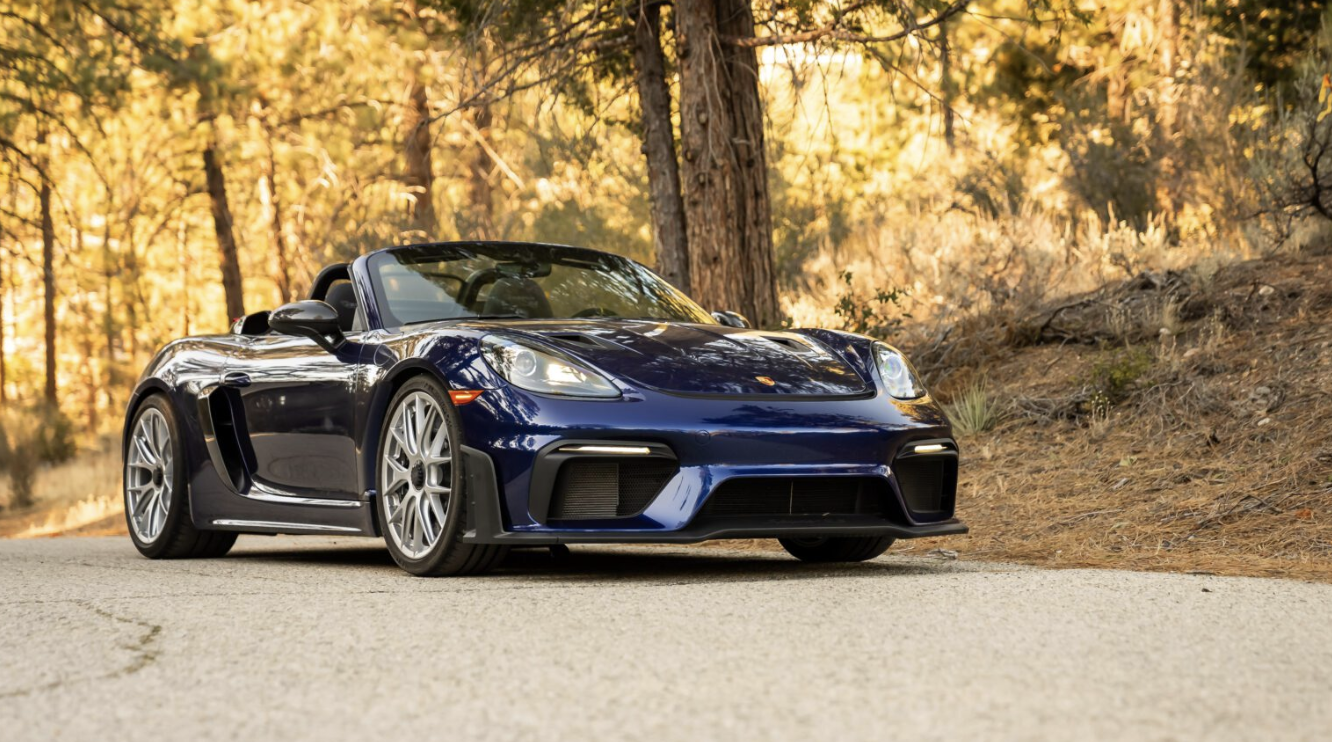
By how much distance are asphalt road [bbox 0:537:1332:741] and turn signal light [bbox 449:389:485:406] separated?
2.11ft

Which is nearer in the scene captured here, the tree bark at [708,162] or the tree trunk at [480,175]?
the tree bark at [708,162]

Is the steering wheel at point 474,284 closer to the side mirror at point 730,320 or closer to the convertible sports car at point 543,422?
the convertible sports car at point 543,422

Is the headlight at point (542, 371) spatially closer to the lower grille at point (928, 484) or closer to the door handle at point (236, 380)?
the lower grille at point (928, 484)

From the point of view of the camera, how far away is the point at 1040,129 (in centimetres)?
2441

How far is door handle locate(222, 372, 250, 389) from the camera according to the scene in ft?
24.0

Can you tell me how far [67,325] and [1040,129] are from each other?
32.2m

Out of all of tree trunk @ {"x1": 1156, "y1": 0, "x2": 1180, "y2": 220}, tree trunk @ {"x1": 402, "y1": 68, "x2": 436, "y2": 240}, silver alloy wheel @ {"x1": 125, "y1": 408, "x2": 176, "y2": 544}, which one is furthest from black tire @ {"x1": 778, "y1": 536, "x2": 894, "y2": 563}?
tree trunk @ {"x1": 402, "y1": 68, "x2": 436, "y2": 240}

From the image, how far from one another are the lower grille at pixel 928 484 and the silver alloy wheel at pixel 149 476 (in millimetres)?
3702

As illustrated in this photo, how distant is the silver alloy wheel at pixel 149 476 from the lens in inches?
310

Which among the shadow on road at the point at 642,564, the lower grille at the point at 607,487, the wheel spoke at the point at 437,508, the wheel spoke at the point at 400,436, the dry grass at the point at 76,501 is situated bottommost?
the dry grass at the point at 76,501

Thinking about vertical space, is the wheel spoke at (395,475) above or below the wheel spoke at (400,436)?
below

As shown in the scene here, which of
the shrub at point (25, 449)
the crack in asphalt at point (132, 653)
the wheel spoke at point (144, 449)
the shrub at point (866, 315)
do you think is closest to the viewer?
the crack in asphalt at point (132, 653)

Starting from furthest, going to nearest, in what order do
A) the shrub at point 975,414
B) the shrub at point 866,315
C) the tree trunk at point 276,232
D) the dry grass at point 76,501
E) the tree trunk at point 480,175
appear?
the tree trunk at point 276,232, the tree trunk at point 480,175, the dry grass at point 76,501, the shrub at point 866,315, the shrub at point 975,414

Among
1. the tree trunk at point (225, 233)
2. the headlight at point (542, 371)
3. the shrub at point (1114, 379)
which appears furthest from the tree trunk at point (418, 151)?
the headlight at point (542, 371)
